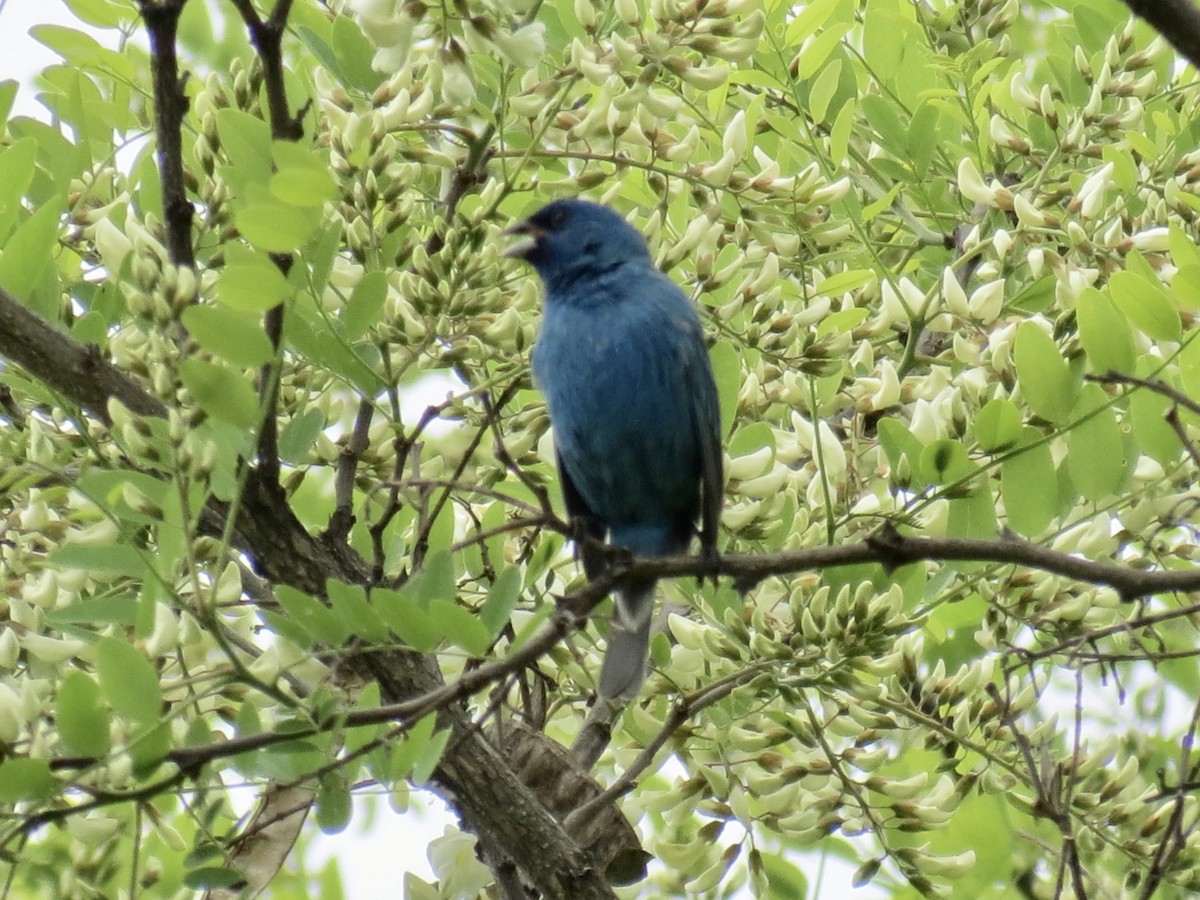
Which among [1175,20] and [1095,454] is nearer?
[1175,20]

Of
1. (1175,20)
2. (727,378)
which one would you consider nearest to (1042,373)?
(727,378)

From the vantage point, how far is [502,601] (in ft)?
8.68

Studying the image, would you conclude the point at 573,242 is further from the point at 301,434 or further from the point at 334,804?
the point at 334,804

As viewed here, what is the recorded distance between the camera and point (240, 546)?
2910mm

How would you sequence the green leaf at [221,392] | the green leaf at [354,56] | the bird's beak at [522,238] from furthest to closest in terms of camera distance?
the bird's beak at [522,238] → the green leaf at [354,56] → the green leaf at [221,392]

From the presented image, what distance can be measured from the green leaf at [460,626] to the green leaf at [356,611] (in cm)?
9

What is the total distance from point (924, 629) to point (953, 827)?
3.10 feet

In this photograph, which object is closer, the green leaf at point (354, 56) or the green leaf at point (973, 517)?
the green leaf at point (973, 517)

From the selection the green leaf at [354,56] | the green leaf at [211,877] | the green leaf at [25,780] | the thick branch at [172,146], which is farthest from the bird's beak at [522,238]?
the green leaf at [25,780]

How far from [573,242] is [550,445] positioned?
0.91 metres

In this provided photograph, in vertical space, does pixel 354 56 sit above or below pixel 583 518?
above

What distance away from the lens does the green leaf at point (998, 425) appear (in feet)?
8.79

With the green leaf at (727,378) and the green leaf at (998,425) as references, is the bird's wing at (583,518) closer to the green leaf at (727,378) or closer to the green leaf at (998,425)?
the green leaf at (727,378)

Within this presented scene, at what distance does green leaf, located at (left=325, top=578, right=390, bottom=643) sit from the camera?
7.53 ft
